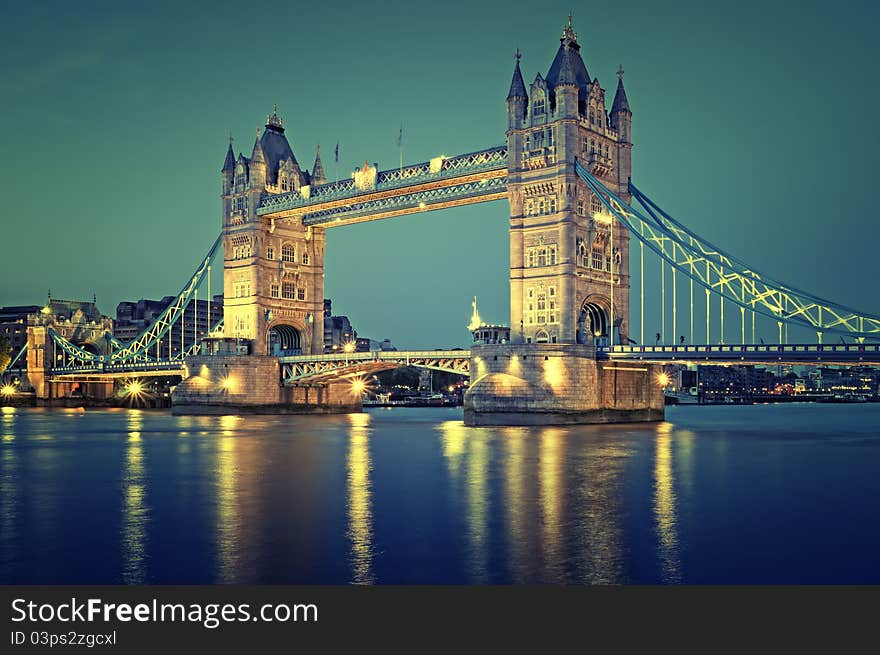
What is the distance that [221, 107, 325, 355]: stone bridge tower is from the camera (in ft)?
244

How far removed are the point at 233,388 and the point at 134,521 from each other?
173 ft

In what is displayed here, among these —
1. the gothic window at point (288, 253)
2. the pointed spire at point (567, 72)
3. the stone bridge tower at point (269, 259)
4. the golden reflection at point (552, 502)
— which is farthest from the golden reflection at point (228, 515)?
the gothic window at point (288, 253)

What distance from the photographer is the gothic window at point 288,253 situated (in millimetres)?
76250

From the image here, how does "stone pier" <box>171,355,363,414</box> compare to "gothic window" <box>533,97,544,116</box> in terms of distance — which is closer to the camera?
"gothic window" <box>533,97,544,116</box>

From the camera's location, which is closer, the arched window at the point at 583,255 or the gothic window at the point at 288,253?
the arched window at the point at 583,255

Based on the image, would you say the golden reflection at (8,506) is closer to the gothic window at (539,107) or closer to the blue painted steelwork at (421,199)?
the blue painted steelwork at (421,199)

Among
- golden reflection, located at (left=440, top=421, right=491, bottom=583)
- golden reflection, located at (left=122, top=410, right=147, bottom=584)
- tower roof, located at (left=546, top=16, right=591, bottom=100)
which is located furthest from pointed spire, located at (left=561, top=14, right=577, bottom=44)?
golden reflection, located at (left=122, top=410, right=147, bottom=584)

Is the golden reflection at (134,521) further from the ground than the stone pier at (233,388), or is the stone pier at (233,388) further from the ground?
the stone pier at (233,388)

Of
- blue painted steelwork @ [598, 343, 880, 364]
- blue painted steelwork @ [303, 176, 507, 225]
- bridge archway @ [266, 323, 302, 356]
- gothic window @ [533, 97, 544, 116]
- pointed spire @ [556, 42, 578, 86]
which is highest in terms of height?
pointed spire @ [556, 42, 578, 86]

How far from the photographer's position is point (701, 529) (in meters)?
19.6

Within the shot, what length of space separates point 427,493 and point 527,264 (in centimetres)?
3312

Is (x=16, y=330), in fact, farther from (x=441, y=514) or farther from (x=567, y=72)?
(x=441, y=514)

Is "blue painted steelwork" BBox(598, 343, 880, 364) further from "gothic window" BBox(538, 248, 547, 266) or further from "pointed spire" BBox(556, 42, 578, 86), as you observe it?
"pointed spire" BBox(556, 42, 578, 86)

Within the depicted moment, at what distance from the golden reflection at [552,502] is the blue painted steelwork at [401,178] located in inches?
879
